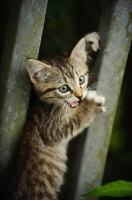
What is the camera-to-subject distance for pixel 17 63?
135 cm

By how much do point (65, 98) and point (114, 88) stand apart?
0.25 metres

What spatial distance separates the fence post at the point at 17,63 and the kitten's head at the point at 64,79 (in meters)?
0.09

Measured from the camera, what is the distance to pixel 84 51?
158cm

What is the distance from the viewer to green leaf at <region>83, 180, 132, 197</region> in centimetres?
124

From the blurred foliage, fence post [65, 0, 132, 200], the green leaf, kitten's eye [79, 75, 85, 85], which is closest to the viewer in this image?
the green leaf

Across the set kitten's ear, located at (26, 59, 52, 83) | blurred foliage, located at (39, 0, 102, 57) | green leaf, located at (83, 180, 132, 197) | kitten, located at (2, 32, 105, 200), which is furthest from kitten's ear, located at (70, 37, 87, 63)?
green leaf, located at (83, 180, 132, 197)

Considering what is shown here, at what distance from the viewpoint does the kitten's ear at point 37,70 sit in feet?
4.39

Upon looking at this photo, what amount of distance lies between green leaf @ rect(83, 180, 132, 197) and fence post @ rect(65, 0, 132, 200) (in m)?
0.32

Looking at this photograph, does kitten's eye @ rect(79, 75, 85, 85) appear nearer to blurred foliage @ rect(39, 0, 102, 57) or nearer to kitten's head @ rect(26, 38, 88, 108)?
kitten's head @ rect(26, 38, 88, 108)

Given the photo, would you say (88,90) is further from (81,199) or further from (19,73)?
(81,199)

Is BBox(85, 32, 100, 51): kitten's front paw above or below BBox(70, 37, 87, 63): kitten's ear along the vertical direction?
above

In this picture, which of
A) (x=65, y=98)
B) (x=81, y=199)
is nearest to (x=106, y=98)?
(x=65, y=98)

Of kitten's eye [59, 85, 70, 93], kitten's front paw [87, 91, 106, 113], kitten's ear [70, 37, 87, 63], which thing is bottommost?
kitten's front paw [87, 91, 106, 113]

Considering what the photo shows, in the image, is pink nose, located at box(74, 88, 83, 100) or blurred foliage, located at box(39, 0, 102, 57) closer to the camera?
pink nose, located at box(74, 88, 83, 100)
